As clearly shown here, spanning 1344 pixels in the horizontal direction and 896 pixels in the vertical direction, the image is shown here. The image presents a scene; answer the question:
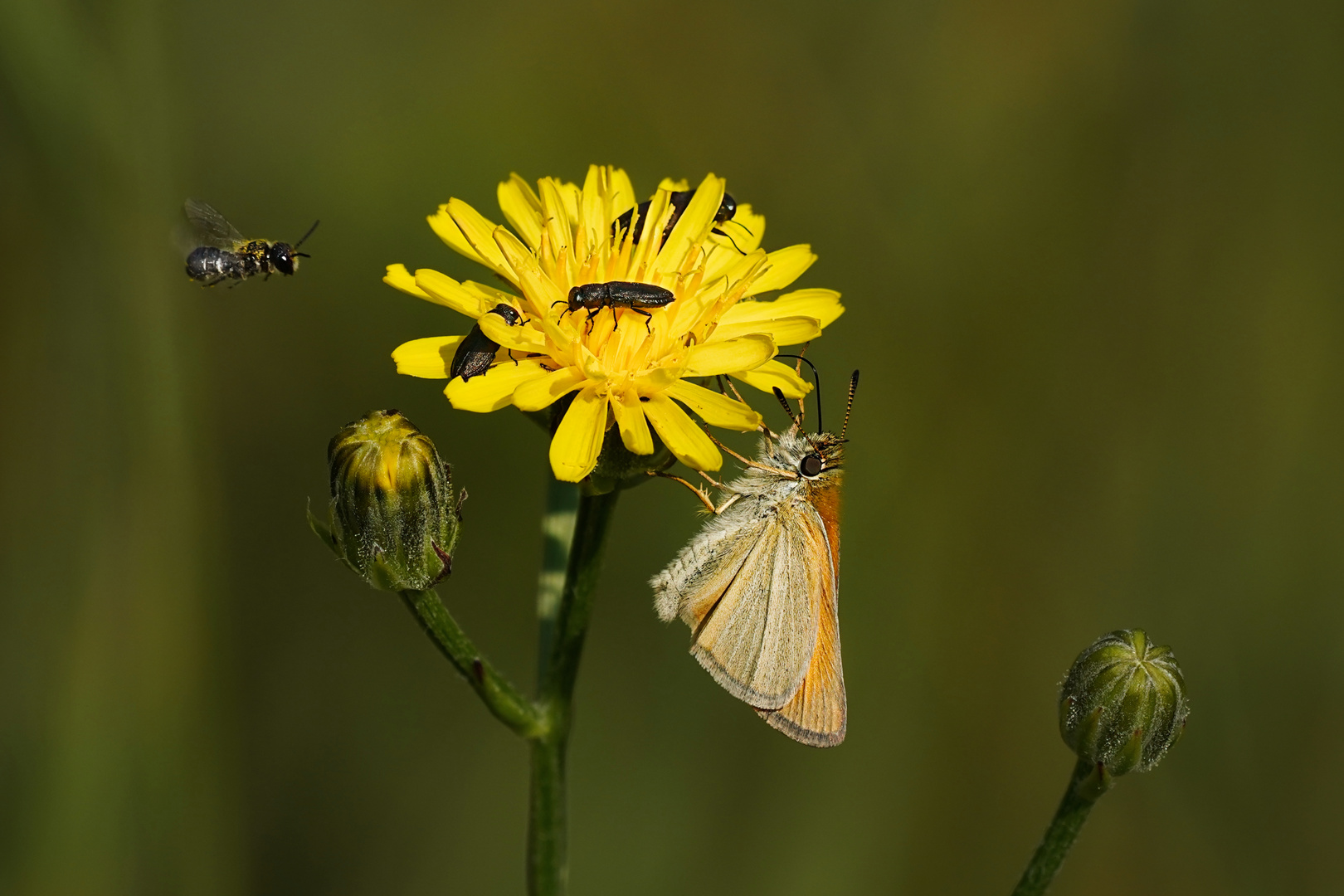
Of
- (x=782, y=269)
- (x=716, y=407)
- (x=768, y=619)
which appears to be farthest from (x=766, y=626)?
(x=782, y=269)

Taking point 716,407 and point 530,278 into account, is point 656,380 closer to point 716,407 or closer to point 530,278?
point 716,407

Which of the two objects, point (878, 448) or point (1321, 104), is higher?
point (1321, 104)

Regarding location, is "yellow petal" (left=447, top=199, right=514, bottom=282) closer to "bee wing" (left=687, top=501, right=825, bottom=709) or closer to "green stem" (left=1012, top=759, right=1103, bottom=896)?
"bee wing" (left=687, top=501, right=825, bottom=709)

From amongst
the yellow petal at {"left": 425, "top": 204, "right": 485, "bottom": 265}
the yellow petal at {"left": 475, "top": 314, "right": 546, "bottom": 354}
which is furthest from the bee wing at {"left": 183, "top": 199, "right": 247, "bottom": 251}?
the yellow petal at {"left": 475, "top": 314, "right": 546, "bottom": 354}

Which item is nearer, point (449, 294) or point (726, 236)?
point (449, 294)

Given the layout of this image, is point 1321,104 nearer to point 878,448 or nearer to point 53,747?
point 878,448

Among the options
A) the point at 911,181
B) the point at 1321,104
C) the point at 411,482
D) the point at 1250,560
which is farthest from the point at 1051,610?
the point at 411,482

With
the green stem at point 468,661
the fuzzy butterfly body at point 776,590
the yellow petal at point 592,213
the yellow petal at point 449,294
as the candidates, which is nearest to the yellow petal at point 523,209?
the yellow petal at point 592,213
